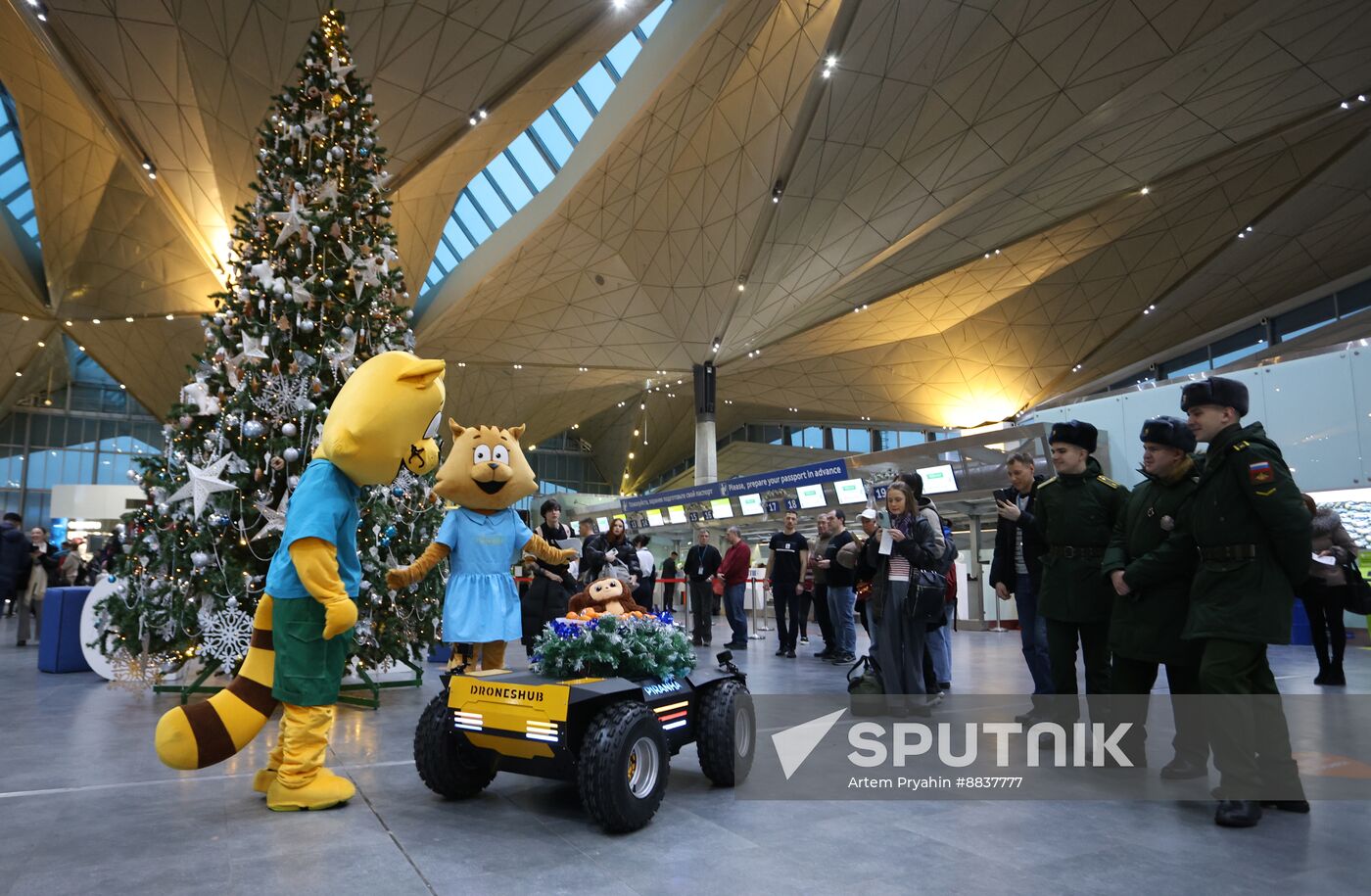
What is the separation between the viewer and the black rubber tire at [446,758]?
12.1 feet

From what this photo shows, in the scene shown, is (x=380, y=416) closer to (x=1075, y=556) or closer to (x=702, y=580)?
(x=1075, y=556)

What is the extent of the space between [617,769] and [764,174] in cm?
1876

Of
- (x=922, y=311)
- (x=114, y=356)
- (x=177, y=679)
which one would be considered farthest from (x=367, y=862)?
(x=114, y=356)

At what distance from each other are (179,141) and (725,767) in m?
19.8

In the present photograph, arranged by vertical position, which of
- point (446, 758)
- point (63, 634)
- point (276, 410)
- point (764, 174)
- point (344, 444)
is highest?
point (764, 174)

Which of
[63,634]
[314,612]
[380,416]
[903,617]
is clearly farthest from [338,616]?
[63,634]

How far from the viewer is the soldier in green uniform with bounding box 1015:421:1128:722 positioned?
456 cm

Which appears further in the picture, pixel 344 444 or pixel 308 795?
pixel 344 444

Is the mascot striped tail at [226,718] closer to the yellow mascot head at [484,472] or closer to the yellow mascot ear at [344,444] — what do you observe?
the yellow mascot ear at [344,444]

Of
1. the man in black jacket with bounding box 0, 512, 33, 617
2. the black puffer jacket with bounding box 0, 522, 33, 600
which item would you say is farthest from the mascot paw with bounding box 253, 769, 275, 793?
the black puffer jacket with bounding box 0, 522, 33, 600

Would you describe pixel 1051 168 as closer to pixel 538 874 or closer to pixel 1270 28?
pixel 1270 28

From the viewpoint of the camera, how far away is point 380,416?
392 centimetres

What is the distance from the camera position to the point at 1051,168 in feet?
64.6

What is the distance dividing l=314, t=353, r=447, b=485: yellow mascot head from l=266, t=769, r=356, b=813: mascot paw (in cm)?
138
